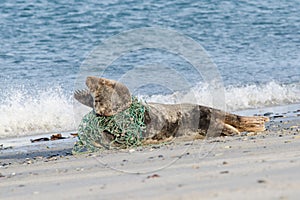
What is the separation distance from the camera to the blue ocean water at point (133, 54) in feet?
36.5

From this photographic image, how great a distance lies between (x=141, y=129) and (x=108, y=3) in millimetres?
15180

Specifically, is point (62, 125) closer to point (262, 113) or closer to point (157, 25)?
point (262, 113)

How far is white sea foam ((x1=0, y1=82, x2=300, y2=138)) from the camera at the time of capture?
9562 millimetres

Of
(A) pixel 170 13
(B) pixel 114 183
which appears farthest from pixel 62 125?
(A) pixel 170 13

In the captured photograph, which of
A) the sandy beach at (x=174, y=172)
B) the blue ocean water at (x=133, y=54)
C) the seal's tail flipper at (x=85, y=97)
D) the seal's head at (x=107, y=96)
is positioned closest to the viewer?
the sandy beach at (x=174, y=172)

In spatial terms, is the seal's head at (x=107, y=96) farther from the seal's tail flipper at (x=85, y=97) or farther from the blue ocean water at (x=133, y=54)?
the blue ocean water at (x=133, y=54)

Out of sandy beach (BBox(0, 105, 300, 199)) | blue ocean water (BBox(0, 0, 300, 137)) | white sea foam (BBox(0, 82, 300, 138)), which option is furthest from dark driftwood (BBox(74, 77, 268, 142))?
blue ocean water (BBox(0, 0, 300, 137))

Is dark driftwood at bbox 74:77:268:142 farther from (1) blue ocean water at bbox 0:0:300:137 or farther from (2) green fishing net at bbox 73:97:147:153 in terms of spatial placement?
(1) blue ocean water at bbox 0:0:300:137

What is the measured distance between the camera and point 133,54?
1623 centimetres

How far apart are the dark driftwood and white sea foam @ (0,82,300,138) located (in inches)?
86.6

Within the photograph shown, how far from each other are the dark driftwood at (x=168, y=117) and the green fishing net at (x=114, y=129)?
2.9 inches

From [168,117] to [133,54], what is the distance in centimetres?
970

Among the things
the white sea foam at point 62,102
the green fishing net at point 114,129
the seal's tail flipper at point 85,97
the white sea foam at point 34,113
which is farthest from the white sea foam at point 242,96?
the seal's tail flipper at point 85,97

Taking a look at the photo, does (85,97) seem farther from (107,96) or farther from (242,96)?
(242,96)
